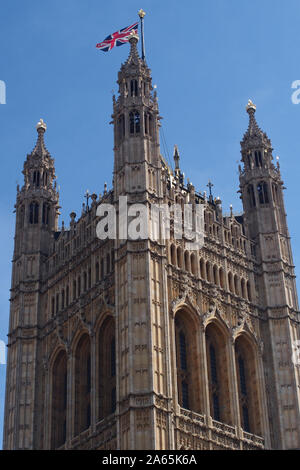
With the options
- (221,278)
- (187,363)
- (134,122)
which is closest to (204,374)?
(187,363)

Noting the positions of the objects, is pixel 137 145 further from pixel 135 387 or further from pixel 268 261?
pixel 135 387

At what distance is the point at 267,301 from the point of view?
66250 millimetres

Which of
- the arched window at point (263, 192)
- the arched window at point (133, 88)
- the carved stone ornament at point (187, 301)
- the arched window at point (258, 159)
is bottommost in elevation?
the carved stone ornament at point (187, 301)

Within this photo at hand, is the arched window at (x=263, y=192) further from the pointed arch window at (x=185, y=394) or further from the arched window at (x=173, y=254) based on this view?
the pointed arch window at (x=185, y=394)

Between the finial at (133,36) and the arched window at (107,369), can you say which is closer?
the arched window at (107,369)

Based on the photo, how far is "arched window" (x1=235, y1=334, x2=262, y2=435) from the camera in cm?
6156

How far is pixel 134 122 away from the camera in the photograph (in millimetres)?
65438

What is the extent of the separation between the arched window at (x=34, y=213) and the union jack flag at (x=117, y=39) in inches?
410

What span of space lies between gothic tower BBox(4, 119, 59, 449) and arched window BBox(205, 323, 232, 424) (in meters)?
9.68

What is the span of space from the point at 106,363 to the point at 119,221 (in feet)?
24.9

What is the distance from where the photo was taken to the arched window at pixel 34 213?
70.3m

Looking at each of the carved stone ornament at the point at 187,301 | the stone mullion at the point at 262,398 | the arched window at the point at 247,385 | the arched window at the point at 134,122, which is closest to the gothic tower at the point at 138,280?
the arched window at the point at 134,122

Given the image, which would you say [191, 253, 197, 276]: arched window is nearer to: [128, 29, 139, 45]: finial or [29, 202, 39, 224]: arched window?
[29, 202, 39, 224]: arched window
